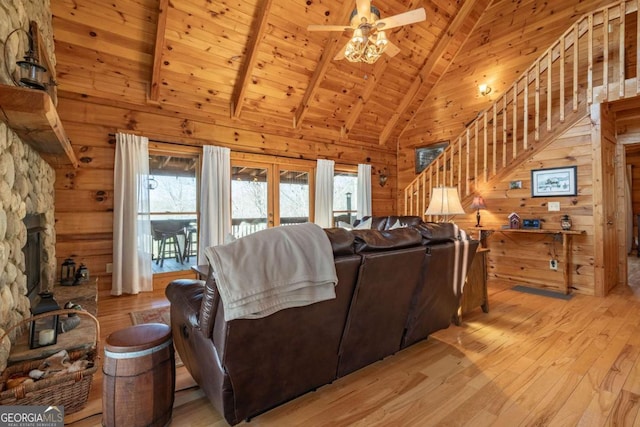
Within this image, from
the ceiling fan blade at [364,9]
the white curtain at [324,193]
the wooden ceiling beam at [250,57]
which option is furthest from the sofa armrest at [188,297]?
the white curtain at [324,193]

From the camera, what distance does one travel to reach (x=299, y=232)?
1537 mm

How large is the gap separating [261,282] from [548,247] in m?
4.45

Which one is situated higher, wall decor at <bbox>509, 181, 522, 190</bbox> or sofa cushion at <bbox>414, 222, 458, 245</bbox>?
wall decor at <bbox>509, 181, 522, 190</bbox>

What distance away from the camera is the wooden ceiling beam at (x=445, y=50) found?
546 centimetres

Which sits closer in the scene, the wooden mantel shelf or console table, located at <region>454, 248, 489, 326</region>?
the wooden mantel shelf

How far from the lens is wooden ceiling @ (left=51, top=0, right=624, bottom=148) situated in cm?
372

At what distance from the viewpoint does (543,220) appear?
14.1 ft

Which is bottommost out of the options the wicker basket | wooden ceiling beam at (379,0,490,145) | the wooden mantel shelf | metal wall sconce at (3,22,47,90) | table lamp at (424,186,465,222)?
the wicker basket

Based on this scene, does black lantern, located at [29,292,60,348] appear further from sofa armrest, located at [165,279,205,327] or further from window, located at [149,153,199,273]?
window, located at [149,153,199,273]

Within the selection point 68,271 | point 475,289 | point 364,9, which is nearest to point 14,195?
point 68,271

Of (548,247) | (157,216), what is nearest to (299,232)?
(157,216)

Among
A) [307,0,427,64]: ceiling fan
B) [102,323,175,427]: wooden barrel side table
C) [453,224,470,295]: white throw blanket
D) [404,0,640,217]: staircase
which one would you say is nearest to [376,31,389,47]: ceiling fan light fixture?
[307,0,427,64]: ceiling fan

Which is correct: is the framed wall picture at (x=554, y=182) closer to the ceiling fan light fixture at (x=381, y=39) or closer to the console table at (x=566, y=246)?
the console table at (x=566, y=246)

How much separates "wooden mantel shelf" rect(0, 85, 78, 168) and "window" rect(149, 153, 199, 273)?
196 centimetres
